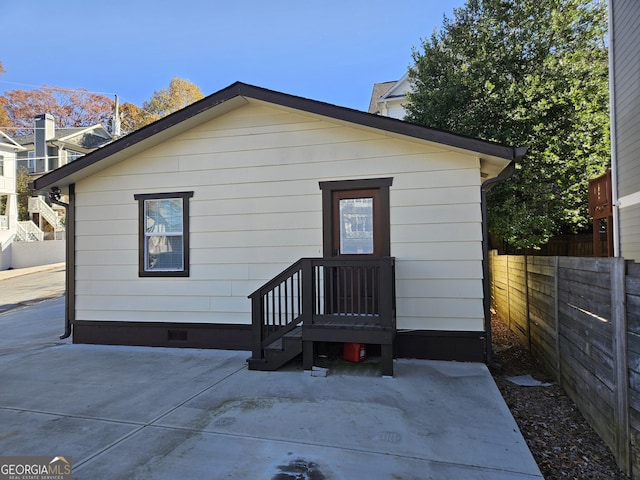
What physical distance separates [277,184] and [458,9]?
7.29 meters

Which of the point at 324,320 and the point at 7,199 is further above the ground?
the point at 7,199

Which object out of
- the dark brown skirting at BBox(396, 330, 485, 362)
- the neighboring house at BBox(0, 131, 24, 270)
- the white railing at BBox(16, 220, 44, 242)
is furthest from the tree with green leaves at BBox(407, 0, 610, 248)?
the white railing at BBox(16, 220, 44, 242)

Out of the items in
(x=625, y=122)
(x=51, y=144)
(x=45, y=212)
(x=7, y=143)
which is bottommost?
(x=625, y=122)

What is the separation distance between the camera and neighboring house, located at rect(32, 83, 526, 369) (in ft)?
16.1

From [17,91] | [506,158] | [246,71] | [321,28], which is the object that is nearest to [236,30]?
[321,28]

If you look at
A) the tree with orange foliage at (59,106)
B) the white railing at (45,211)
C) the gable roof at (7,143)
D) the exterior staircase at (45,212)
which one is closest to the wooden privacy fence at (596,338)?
the exterior staircase at (45,212)

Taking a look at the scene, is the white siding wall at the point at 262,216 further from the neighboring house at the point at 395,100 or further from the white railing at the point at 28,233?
the white railing at the point at 28,233

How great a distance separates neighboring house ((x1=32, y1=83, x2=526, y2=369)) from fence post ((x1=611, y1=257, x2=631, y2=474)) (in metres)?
2.07

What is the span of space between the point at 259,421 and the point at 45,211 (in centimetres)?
2735

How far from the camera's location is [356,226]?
541 cm

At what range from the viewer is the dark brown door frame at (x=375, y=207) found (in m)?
5.22

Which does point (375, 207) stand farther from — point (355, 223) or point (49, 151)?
point (49, 151)

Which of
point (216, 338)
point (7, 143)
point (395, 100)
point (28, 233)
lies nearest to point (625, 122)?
point (216, 338)

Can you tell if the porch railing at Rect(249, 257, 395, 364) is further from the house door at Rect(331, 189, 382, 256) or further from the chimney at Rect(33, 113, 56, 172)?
the chimney at Rect(33, 113, 56, 172)
